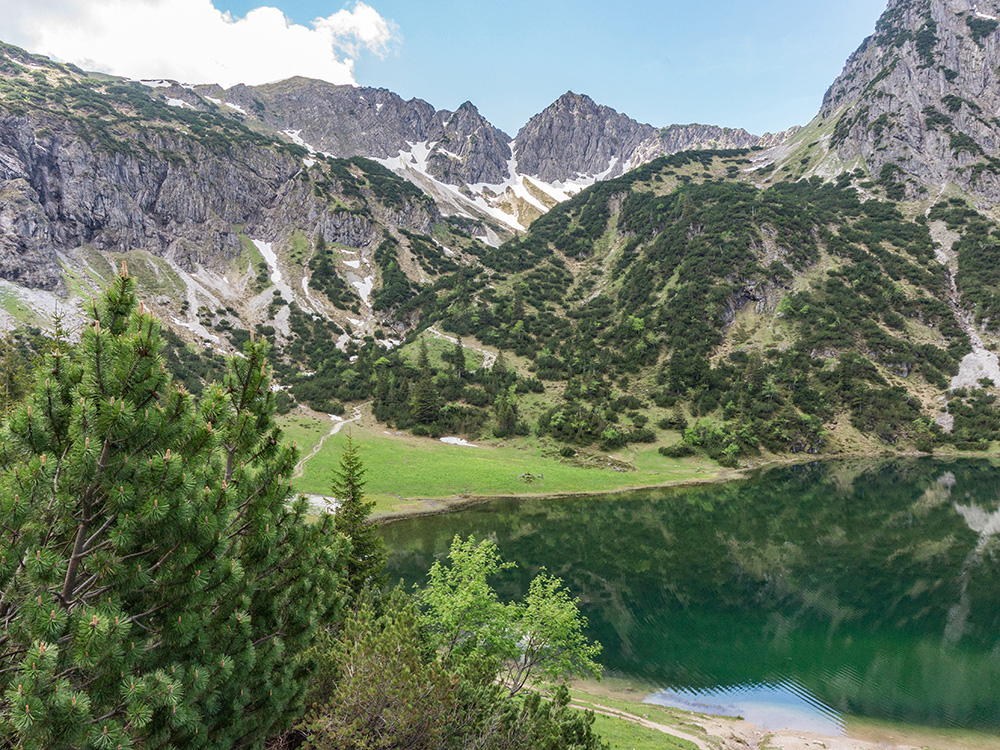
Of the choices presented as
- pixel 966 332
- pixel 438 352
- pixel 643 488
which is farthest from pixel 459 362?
pixel 966 332

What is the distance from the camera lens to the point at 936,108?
6334 inches

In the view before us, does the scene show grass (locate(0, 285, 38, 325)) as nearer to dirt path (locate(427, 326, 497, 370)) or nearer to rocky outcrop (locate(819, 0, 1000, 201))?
dirt path (locate(427, 326, 497, 370))

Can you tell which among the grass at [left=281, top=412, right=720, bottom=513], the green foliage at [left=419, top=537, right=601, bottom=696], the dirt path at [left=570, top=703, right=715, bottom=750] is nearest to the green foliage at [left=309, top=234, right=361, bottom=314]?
the grass at [left=281, top=412, right=720, bottom=513]

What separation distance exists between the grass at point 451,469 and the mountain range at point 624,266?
6926mm

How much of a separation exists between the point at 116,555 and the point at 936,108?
24335 centimetres

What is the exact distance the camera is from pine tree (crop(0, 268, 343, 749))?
505 cm

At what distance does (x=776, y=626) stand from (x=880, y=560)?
62.9 ft

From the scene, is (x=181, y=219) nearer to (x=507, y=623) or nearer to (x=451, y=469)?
(x=451, y=469)

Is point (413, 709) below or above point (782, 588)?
above

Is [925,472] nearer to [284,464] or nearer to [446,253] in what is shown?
[284,464]

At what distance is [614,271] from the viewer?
15788 cm

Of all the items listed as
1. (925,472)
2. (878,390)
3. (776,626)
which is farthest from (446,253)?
(776,626)

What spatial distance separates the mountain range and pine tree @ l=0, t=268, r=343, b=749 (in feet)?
266

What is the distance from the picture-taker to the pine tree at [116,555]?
5047 millimetres
